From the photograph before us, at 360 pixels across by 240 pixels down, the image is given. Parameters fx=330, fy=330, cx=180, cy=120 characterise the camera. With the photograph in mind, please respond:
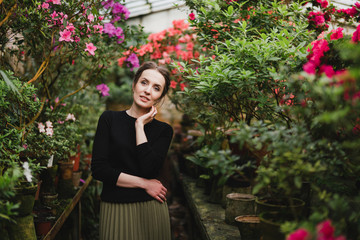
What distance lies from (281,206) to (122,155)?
103 centimetres

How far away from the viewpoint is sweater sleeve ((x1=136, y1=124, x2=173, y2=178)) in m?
1.97

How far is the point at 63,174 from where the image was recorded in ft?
10.5

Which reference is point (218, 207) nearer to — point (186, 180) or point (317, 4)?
point (186, 180)

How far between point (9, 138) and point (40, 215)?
0.83m

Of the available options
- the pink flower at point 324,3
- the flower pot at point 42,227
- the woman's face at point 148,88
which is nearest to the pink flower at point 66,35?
the woman's face at point 148,88

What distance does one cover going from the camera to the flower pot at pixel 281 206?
54.2 inches

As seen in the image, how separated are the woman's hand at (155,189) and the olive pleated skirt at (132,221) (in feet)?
0.14

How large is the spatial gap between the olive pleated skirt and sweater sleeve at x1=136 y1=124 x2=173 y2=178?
203 millimetres

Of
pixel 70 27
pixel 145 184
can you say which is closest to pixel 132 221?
pixel 145 184

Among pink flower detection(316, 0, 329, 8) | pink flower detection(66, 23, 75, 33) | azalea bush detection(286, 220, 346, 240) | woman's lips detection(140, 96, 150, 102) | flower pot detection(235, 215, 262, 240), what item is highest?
pink flower detection(316, 0, 329, 8)

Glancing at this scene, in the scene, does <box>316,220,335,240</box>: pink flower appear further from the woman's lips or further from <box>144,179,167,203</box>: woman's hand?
the woman's lips

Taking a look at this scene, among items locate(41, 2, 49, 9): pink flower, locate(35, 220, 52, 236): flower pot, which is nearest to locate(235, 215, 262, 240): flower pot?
locate(35, 220, 52, 236): flower pot

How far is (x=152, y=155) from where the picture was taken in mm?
1983

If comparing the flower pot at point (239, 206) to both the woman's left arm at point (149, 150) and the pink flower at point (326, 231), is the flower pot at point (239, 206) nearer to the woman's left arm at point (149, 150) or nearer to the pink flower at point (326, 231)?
the woman's left arm at point (149, 150)
